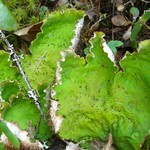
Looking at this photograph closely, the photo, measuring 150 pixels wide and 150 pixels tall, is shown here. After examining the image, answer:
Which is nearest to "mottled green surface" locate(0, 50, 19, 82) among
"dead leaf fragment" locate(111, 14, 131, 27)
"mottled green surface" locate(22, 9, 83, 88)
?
"mottled green surface" locate(22, 9, 83, 88)

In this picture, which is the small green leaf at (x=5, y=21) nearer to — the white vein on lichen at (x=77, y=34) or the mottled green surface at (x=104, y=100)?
the mottled green surface at (x=104, y=100)

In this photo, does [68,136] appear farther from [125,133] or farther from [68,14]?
[68,14]

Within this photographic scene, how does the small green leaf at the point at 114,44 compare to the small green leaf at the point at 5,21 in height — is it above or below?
below

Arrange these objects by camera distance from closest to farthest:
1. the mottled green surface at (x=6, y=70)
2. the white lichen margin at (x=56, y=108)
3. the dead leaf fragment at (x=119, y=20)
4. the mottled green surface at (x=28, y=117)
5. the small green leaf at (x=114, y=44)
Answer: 1. the white lichen margin at (x=56, y=108)
2. the mottled green surface at (x=28, y=117)
3. the mottled green surface at (x=6, y=70)
4. the small green leaf at (x=114, y=44)
5. the dead leaf fragment at (x=119, y=20)

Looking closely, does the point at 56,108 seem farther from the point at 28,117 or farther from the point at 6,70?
the point at 6,70

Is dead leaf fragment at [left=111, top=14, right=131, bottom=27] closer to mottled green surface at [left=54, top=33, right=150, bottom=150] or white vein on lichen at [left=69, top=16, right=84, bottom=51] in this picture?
white vein on lichen at [left=69, top=16, right=84, bottom=51]

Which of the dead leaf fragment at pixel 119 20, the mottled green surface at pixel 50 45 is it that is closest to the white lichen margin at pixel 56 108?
the mottled green surface at pixel 50 45
